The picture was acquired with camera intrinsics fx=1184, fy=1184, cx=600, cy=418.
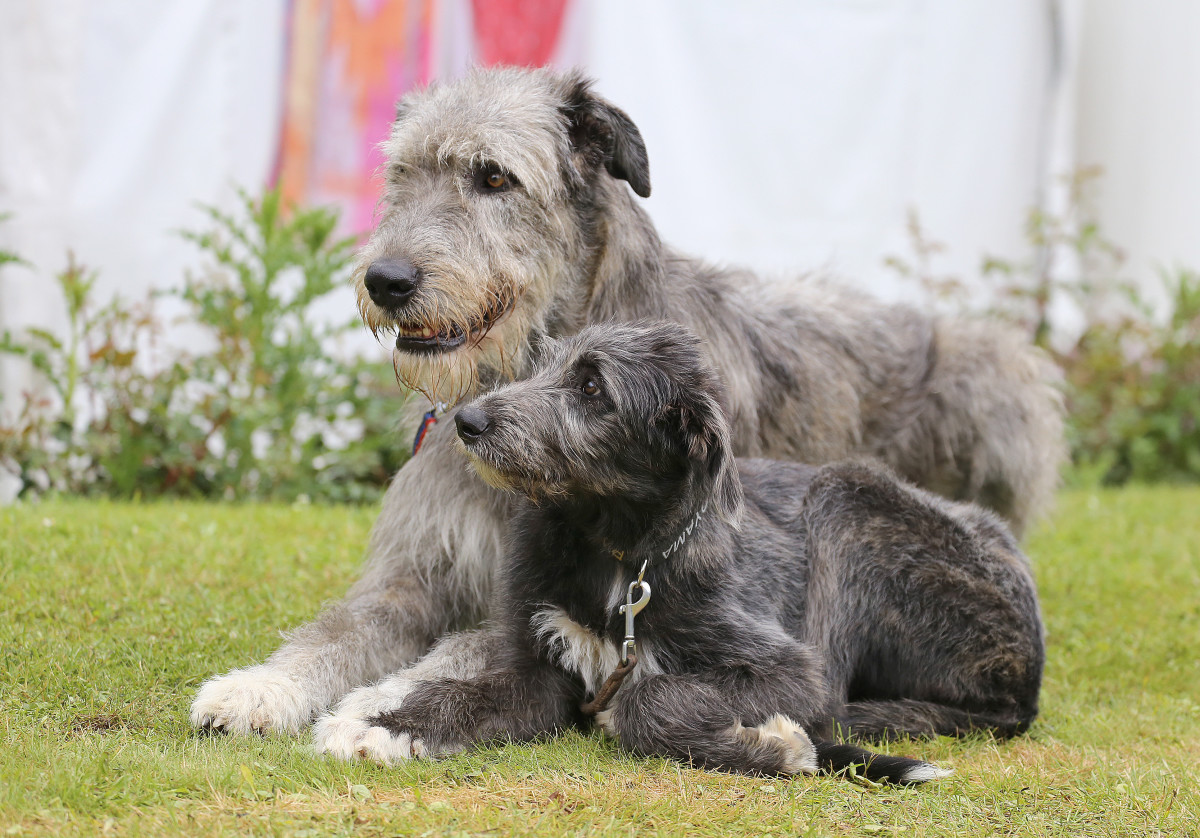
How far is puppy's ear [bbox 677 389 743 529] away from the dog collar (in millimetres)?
1216

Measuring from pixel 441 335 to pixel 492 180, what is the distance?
2.29 feet

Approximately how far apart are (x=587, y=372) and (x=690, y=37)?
281 inches

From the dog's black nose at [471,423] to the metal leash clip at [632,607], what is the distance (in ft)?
2.46

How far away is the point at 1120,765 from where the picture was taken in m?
4.14

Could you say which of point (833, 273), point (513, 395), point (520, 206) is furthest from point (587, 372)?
point (833, 273)

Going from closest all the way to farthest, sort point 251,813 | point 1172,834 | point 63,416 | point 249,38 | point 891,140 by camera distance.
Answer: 1. point 251,813
2. point 1172,834
3. point 63,416
4. point 249,38
5. point 891,140

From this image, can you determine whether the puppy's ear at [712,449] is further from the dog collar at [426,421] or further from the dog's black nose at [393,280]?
the dog collar at [426,421]

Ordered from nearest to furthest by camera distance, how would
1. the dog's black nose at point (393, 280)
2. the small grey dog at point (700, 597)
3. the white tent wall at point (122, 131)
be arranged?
the small grey dog at point (700, 597) < the dog's black nose at point (393, 280) < the white tent wall at point (122, 131)

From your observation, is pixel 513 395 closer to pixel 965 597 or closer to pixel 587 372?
pixel 587 372

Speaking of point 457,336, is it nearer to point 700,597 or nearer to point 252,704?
point 700,597

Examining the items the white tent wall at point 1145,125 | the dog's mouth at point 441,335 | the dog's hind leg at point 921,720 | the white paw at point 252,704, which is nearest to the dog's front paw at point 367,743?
the white paw at point 252,704

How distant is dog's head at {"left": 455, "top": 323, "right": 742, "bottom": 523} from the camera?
3.81m

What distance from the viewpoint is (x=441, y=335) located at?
14.4ft

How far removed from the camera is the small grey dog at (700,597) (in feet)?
12.7
